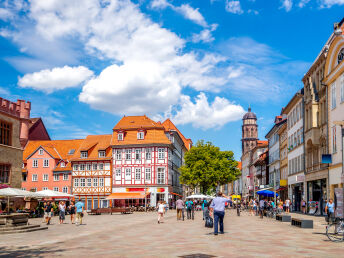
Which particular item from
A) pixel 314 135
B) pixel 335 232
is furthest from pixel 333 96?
pixel 335 232

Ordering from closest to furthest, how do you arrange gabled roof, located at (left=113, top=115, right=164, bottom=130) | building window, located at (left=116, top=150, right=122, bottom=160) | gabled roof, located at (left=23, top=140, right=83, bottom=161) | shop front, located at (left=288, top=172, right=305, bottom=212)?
shop front, located at (left=288, top=172, right=305, bottom=212) → building window, located at (left=116, top=150, right=122, bottom=160) → gabled roof, located at (left=113, top=115, right=164, bottom=130) → gabled roof, located at (left=23, top=140, right=83, bottom=161)

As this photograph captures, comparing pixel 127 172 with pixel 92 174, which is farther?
pixel 92 174

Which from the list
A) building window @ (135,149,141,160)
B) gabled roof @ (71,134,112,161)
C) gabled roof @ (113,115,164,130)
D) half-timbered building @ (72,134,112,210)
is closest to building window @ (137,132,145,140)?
gabled roof @ (113,115,164,130)

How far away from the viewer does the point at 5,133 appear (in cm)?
4128

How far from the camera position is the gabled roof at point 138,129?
2967 inches

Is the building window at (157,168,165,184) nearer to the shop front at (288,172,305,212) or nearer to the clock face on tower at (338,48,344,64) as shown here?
the shop front at (288,172,305,212)

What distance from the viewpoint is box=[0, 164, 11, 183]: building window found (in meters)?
40.7

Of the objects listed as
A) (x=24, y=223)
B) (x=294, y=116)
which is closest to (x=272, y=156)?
(x=294, y=116)

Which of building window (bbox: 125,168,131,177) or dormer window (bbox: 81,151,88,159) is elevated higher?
dormer window (bbox: 81,151,88,159)

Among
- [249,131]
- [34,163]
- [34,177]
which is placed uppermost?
[249,131]

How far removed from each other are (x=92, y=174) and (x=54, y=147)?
10938mm

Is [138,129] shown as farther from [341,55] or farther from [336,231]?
[336,231]

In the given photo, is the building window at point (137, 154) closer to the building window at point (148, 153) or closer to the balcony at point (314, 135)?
the building window at point (148, 153)

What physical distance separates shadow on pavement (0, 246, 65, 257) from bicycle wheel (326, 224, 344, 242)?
31.2 ft
